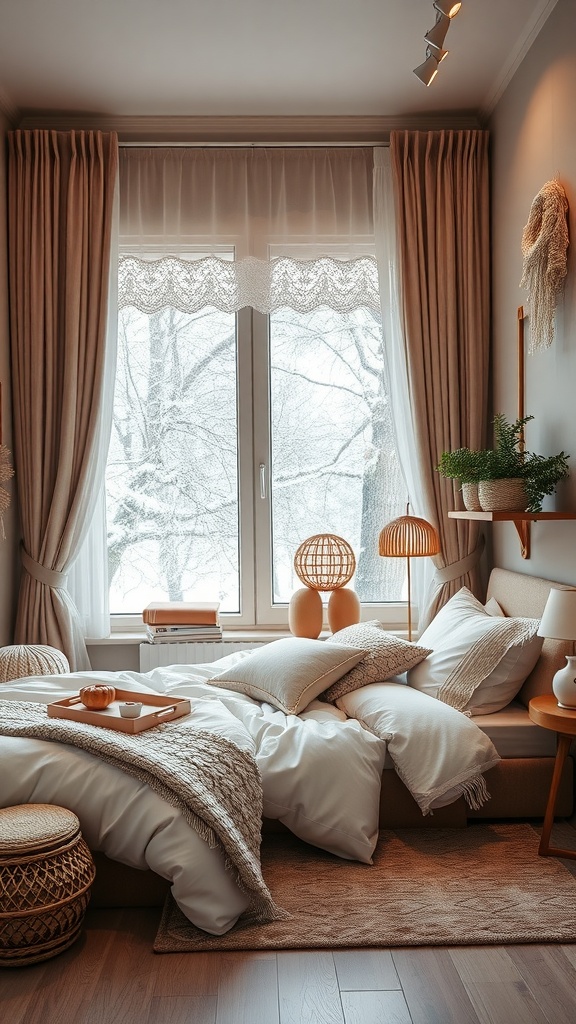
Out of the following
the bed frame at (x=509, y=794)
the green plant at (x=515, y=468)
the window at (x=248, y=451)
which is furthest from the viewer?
the window at (x=248, y=451)

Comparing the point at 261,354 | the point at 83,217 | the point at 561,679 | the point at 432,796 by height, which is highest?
the point at 83,217

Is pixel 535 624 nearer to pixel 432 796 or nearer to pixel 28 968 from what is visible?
pixel 432 796

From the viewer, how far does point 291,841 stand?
9.40ft

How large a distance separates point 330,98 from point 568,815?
10.4ft

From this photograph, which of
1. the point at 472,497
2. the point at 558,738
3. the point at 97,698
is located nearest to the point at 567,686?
the point at 558,738

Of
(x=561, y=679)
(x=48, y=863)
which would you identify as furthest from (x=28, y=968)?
(x=561, y=679)

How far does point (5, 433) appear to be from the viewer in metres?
4.02

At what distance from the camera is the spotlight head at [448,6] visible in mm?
2912

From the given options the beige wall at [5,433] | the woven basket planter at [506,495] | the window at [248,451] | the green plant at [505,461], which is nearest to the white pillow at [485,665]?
the woven basket planter at [506,495]

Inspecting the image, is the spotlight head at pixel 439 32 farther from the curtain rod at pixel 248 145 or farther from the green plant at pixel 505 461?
the green plant at pixel 505 461

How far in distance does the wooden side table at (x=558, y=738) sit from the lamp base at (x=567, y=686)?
0.02 meters

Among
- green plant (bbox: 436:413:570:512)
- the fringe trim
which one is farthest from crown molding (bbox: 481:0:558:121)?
the fringe trim

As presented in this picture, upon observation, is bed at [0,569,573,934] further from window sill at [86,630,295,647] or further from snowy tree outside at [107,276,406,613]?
snowy tree outside at [107,276,406,613]

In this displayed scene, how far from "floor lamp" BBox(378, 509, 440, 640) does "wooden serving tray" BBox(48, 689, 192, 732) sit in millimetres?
1404
